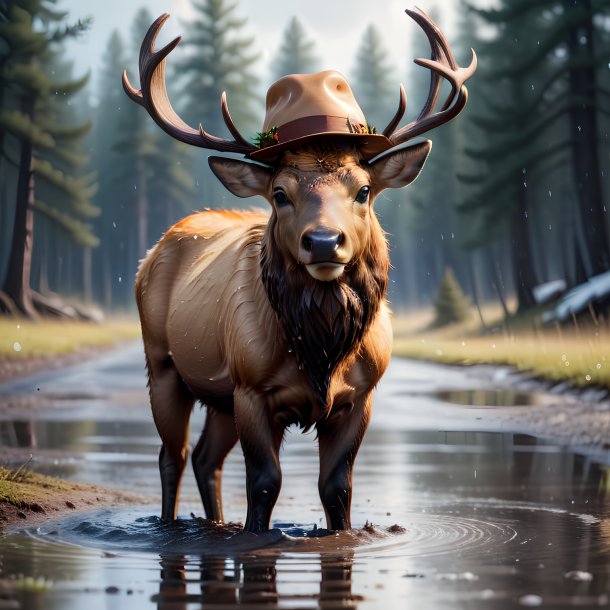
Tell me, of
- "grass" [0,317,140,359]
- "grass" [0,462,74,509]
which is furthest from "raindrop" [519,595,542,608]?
"grass" [0,317,140,359]

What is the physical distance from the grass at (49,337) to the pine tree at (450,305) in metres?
11.2

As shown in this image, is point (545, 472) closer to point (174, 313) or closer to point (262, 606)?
point (174, 313)

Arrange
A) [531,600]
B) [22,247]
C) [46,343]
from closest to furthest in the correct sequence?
[531,600] < [46,343] < [22,247]

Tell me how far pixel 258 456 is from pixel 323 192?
5.44ft

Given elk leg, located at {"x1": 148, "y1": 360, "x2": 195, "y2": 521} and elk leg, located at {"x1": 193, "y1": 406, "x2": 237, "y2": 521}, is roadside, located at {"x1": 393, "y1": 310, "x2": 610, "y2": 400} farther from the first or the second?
elk leg, located at {"x1": 148, "y1": 360, "x2": 195, "y2": 521}

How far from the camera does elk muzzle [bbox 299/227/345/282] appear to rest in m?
6.42

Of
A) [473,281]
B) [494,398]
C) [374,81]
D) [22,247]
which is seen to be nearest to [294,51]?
[374,81]

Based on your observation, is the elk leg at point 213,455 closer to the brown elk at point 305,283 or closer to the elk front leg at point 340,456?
the brown elk at point 305,283

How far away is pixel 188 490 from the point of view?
11523mm

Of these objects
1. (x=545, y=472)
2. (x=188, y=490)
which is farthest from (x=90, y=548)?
(x=545, y=472)

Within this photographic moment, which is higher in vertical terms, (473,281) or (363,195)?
(473,281)

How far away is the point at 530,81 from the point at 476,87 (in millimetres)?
9156

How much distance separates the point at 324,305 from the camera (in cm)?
696

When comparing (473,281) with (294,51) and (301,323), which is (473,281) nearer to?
(294,51)
